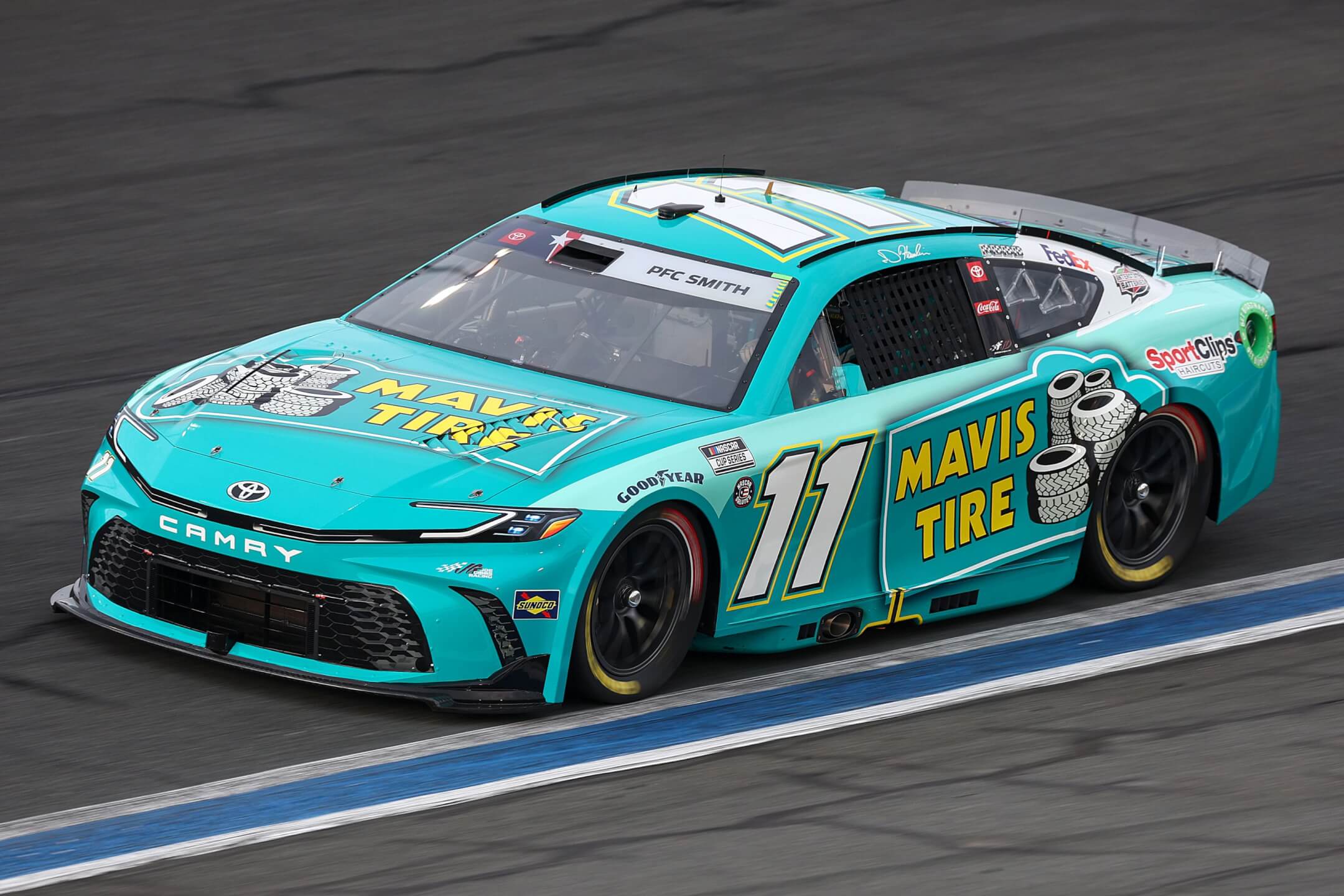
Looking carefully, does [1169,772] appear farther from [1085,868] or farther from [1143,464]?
[1143,464]

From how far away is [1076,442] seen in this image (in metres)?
8.08

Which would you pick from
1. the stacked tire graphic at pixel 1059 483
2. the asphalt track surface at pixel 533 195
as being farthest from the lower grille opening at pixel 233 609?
the stacked tire graphic at pixel 1059 483

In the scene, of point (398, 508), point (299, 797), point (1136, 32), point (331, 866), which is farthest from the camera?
point (1136, 32)

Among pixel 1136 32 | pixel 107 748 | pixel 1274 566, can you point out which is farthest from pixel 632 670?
pixel 1136 32

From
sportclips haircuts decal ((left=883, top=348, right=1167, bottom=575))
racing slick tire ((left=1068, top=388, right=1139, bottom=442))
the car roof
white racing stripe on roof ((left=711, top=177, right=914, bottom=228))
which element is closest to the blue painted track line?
sportclips haircuts decal ((left=883, top=348, right=1167, bottom=575))

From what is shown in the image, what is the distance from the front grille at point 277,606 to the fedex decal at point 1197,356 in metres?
3.30

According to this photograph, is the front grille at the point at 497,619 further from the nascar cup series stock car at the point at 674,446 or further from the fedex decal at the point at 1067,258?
the fedex decal at the point at 1067,258

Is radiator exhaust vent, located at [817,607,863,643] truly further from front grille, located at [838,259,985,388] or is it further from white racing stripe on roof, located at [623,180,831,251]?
white racing stripe on roof, located at [623,180,831,251]

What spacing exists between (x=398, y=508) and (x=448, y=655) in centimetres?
46

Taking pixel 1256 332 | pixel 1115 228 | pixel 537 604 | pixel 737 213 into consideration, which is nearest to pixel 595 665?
pixel 537 604

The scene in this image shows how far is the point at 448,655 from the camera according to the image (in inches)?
256

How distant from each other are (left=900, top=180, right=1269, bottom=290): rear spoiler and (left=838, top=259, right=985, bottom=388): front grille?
1073 millimetres

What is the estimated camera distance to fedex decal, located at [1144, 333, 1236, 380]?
8359 millimetres

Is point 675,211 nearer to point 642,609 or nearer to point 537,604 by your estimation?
point 642,609
